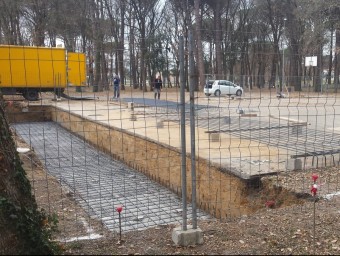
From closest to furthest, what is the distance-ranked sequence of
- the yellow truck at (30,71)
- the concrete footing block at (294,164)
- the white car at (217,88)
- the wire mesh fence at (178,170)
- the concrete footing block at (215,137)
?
the wire mesh fence at (178,170), the concrete footing block at (294,164), the white car at (217,88), the concrete footing block at (215,137), the yellow truck at (30,71)

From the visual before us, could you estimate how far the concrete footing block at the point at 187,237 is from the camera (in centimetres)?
357

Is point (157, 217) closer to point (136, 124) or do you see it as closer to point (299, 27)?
point (136, 124)

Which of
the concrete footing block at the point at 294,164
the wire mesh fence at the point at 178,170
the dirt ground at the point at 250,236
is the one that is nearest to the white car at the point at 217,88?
the wire mesh fence at the point at 178,170

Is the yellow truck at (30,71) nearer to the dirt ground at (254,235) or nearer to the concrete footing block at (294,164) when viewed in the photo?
the concrete footing block at (294,164)

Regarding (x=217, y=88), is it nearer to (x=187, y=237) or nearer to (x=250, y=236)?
(x=250, y=236)

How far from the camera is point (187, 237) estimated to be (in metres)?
3.57

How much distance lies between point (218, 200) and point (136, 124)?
665cm

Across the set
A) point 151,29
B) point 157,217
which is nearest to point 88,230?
point 157,217

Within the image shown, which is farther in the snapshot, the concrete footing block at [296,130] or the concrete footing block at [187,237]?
the concrete footing block at [296,130]

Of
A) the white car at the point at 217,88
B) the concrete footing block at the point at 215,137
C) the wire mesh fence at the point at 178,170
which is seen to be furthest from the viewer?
the concrete footing block at the point at 215,137

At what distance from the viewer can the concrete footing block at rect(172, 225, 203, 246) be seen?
3570 millimetres

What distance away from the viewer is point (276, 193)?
20.2ft

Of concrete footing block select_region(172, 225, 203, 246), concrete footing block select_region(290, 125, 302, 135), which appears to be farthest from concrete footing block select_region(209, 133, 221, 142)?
concrete footing block select_region(172, 225, 203, 246)

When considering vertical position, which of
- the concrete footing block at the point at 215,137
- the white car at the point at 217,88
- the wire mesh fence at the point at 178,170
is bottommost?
the wire mesh fence at the point at 178,170
